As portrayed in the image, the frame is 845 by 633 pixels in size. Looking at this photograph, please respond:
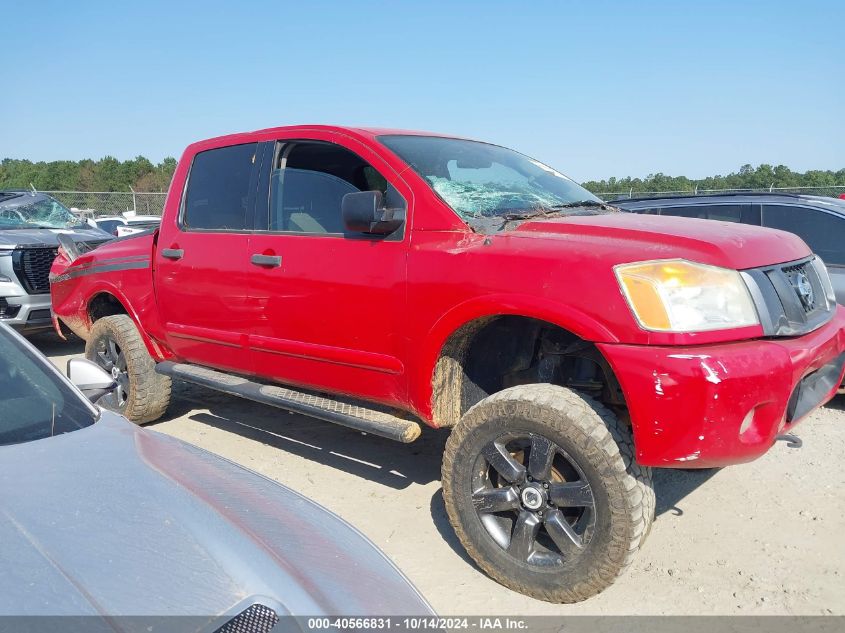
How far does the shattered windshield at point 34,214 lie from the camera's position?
8.45 m

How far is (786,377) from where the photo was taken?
240cm

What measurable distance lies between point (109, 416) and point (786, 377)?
2395 mm

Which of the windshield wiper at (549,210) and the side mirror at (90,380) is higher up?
the windshield wiper at (549,210)

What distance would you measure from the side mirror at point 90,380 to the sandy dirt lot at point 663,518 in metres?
1.44

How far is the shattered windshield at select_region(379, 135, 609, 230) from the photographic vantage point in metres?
3.21

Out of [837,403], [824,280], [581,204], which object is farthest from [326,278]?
[837,403]

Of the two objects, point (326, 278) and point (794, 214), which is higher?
point (794, 214)

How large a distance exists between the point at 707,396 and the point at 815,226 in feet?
12.6

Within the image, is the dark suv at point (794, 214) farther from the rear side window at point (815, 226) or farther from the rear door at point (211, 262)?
the rear door at point (211, 262)

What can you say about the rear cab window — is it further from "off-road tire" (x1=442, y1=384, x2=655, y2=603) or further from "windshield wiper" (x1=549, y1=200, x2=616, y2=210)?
"off-road tire" (x1=442, y1=384, x2=655, y2=603)

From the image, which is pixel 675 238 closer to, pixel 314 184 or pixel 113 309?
pixel 314 184

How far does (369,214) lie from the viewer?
309 centimetres

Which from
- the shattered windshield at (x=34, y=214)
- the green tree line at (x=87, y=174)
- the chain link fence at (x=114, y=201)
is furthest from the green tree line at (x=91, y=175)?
the shattered windshield at (x=34, y=214)

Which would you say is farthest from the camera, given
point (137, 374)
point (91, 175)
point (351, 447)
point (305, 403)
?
point (91, 175)
